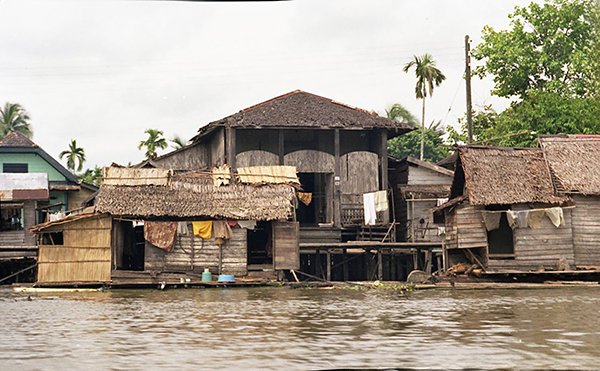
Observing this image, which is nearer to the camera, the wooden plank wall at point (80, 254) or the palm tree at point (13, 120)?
the wooden plank wall at point (80, 254)

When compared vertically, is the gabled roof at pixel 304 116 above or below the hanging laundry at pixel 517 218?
above

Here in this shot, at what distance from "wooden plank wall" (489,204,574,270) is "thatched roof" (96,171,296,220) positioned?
24.6 feet

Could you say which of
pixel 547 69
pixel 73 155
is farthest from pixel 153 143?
pixel 547 69

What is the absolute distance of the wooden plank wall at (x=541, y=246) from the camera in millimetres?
25203

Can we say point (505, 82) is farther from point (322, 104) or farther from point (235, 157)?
point (235, 157)

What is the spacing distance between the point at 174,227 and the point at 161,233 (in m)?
0.48

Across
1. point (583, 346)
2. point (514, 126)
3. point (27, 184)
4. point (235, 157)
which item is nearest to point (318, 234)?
point (235, 157)

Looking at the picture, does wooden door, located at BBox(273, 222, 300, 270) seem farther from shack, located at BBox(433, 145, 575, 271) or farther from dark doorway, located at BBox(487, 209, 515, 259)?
dark doorway, located at BBox(487, 209, 515, 259)

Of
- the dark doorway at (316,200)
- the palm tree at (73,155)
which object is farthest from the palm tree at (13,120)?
the dark doorway at (316,200)

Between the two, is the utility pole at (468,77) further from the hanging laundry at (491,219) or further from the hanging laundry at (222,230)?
the hanging laundry at (222,230)

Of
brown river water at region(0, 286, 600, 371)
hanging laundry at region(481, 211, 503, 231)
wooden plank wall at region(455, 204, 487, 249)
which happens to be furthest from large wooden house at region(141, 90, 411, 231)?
brown river water at region(0, 286, 600, 371)

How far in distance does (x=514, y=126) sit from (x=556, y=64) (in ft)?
10.7

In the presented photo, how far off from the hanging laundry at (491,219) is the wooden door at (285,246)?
21.3 feet

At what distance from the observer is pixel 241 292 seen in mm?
23484
